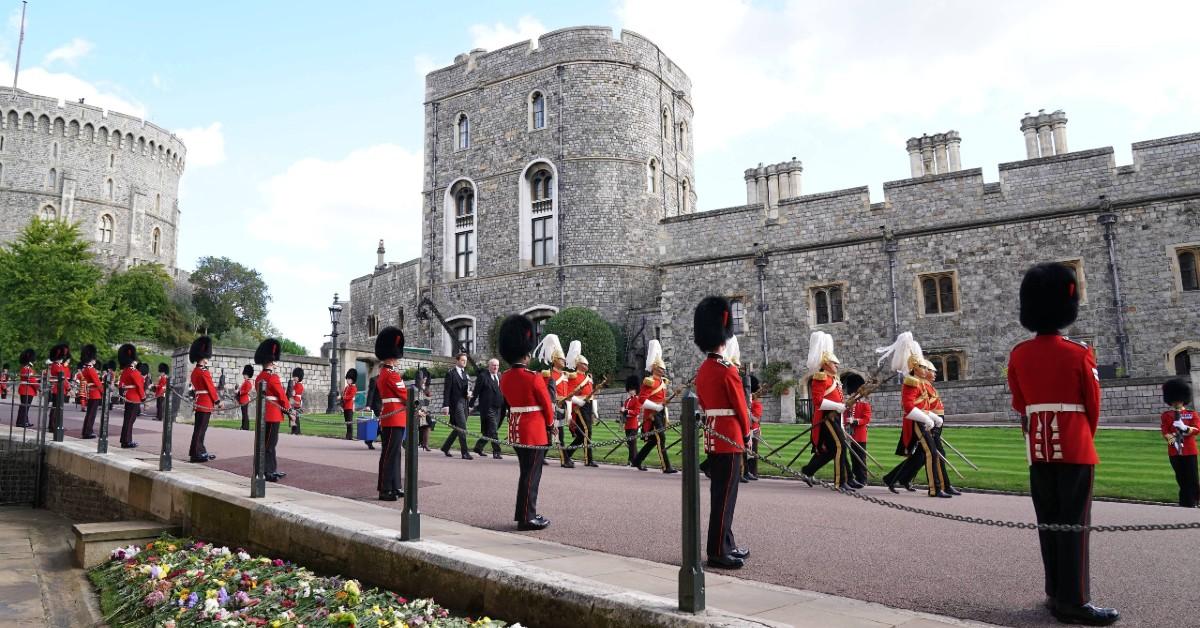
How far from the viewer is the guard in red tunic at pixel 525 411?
6727mm

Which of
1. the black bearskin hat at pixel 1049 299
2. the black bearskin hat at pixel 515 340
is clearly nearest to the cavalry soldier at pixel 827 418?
the black bearskin hat at pixel 515 340

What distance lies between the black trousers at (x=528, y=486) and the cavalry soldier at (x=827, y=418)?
4022 millimetres

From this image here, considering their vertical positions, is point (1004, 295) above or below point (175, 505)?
above

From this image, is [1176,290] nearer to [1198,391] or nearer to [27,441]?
[1198,391]

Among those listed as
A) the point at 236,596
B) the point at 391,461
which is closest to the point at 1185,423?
the point at 391,461

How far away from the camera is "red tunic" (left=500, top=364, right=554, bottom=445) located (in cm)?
722

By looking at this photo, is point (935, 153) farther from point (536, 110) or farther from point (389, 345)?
point (389, 345)

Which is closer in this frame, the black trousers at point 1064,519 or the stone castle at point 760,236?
the black trousers at point 1064,519

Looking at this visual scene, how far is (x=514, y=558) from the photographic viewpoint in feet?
16.7

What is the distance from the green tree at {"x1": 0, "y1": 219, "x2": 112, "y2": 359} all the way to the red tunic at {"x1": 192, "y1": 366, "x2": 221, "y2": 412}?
24.8 meters

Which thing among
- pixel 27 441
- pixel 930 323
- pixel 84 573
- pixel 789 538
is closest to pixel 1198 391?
pixel 930 323

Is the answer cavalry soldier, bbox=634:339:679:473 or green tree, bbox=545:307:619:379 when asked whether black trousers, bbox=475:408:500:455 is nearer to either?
cavalry soldier, bbox=634:339:679:473

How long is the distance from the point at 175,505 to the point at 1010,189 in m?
22.3

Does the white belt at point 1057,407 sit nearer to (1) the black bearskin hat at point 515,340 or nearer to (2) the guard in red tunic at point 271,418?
(1) the black bearskin hat at point 515,340
